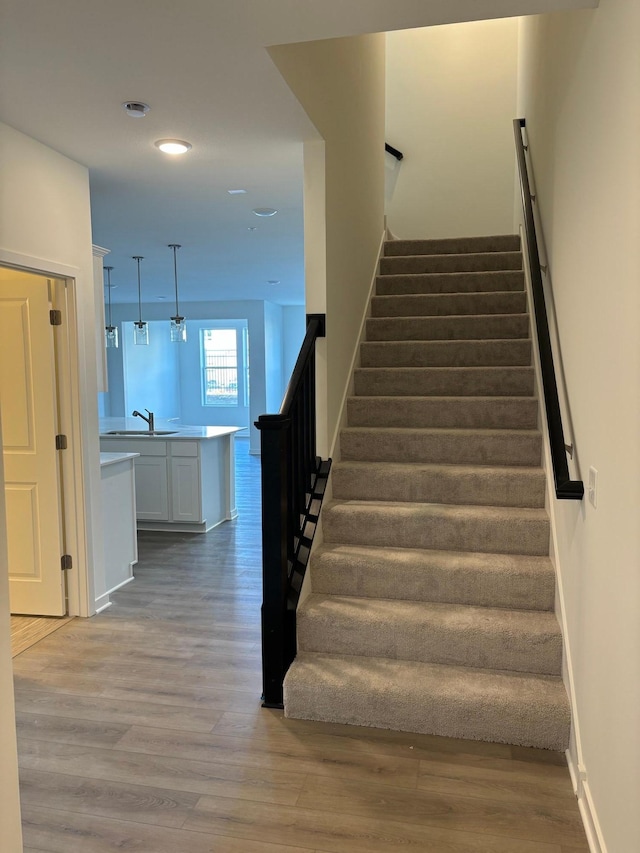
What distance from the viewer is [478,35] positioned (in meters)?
6.22

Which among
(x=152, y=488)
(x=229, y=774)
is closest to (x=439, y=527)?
(x=229, y=774)

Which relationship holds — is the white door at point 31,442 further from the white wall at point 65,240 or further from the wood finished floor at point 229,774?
the wood finished floor at point 229,774

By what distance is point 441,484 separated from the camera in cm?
330

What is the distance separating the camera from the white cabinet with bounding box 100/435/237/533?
18.0 ft

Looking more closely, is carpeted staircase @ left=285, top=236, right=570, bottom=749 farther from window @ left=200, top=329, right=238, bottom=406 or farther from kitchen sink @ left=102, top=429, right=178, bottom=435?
window @ left=200, top=329, right=238, bottom=406

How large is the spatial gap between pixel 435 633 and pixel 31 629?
7.50 feet

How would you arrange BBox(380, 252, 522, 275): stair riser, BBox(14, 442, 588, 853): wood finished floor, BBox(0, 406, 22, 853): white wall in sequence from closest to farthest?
BBox(0, 406, 22, 853): white wall < BBox(14, 442, 588, 853): wood finished floor < BBox(380, 252, 522, 275): stair riser

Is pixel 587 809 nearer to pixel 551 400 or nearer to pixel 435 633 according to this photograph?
pixel 435 633

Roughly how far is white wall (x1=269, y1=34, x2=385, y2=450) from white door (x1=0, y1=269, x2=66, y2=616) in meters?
1.55

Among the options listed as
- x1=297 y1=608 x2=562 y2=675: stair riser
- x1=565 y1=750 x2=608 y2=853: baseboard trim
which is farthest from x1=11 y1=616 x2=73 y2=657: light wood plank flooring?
x1=565 y1=750 x2=608 y2=853: baseboard trim

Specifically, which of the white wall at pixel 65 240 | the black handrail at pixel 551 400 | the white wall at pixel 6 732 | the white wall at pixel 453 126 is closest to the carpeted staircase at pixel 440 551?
the black handrail at pixel 551 400

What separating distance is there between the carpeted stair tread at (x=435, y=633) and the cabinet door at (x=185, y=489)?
280cm

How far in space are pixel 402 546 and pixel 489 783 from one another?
3.83 ft

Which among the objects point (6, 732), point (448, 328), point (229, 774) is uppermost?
point (448, 328)
